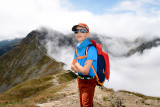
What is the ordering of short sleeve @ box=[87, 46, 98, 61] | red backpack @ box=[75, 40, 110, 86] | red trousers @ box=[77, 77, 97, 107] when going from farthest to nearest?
red trousers @ box=[77, 77, 97, 107] → red backpack @ box=[75, 40, 110, 86] → short sleeve @ box=[87, 46, 98, 61]

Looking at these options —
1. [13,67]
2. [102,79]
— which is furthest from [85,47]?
[13,67]

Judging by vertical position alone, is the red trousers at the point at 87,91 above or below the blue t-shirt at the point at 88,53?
below

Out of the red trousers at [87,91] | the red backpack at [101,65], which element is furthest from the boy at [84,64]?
the red backpack at [101,65]

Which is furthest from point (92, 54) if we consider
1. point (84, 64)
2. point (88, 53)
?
point (84, 64)

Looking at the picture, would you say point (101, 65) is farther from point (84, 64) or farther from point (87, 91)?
point (87, 91)

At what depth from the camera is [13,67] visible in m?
169

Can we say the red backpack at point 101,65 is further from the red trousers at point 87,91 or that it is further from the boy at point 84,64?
the red trousers at point 87,91

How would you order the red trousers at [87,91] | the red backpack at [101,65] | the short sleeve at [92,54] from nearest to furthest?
the short sleeve at [92,54] < the red backpack at [101,65] < the red trousers at [87,91]

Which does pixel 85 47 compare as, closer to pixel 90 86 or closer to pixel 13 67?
pixel 90 86

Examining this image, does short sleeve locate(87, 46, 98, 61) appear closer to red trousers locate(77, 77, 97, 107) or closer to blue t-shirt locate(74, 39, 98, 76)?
blue t-shirt locate(74, 39, 98, 76)

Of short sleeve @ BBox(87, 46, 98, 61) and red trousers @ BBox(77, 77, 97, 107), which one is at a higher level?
short sleeve @ BBox(87, 46, 98, 61)

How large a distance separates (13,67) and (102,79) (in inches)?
7491

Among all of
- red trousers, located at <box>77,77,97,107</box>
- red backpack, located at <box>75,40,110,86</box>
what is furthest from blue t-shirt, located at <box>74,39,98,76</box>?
red trousers, located at <box>77,77,97,107</box>

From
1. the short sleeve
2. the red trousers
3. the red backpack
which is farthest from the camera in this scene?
the red trousers
